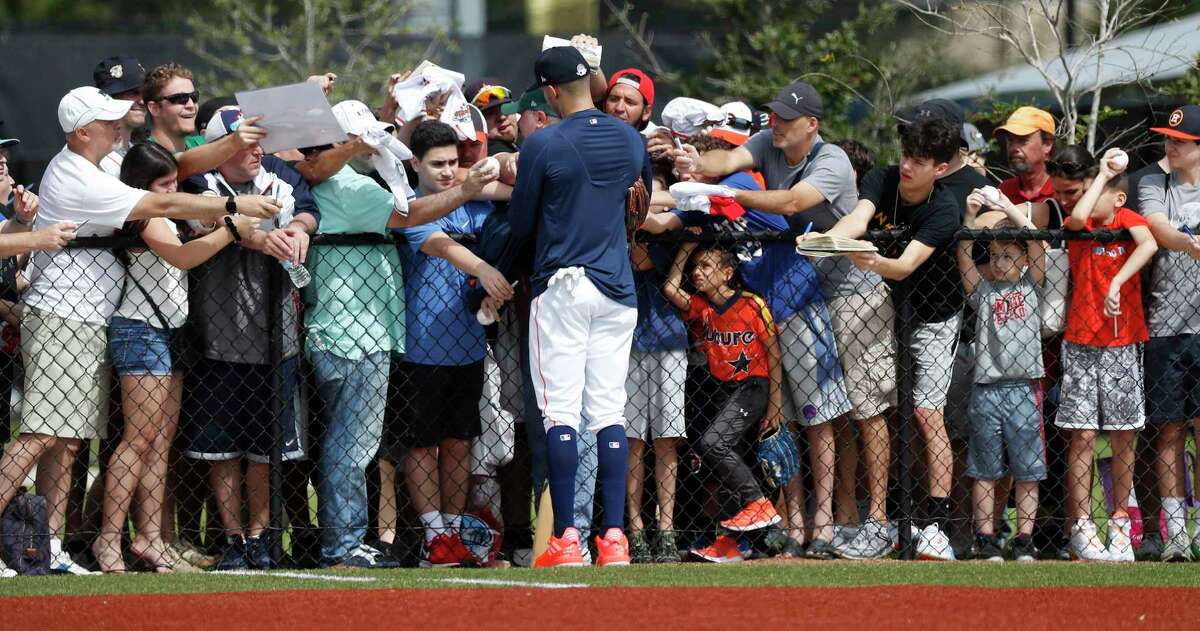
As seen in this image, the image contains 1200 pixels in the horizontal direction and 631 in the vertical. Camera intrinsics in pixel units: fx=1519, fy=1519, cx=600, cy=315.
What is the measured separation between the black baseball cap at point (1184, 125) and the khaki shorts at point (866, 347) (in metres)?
1.71

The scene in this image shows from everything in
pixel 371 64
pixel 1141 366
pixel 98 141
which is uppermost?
pixel 371 64

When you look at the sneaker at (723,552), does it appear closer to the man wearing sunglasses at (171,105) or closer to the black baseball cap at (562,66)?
the black baseball cap at (562,66)

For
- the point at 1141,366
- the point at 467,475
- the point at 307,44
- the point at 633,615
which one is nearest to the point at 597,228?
the point at 467,475

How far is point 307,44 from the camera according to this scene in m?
16.2

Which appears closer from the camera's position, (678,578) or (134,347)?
(678,578)

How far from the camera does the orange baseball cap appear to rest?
798cm

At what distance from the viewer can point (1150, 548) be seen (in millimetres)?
7719

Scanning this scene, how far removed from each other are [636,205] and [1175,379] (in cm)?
295

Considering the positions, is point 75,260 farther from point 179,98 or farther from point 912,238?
point 912,238

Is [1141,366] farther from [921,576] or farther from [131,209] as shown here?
[131,209]

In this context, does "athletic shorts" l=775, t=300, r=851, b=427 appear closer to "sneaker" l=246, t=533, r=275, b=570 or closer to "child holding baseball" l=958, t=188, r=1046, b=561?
"child holding baseball" l=958, t=188, r=1046, b=561

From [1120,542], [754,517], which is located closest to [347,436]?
[754,517]

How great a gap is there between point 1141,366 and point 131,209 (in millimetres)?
4949

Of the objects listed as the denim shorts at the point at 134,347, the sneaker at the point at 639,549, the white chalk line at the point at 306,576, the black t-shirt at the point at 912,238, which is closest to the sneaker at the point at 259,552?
the white chalk line at the point at 306,576
